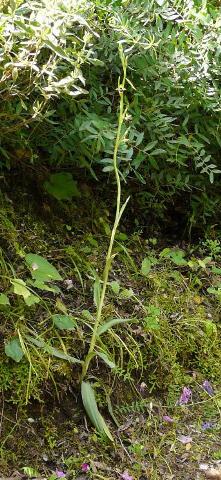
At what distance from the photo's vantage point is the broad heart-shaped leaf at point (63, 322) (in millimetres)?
1946

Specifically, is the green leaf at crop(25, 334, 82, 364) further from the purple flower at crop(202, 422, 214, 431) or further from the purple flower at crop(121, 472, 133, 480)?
the purple flower at crop(202, 422, 214, 431)

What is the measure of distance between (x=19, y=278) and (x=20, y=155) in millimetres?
518

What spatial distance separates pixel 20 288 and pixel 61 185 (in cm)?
64

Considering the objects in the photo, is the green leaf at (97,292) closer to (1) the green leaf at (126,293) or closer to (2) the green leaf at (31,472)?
(1) the green leaf at (126,293)

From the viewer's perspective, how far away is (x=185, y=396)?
7.03 feet

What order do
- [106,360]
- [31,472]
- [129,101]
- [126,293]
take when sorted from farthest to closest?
[129,101] → [126,293] → [106,360] → [31,472]

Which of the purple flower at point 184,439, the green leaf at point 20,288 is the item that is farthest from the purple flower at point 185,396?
the green leaf at point 20,288

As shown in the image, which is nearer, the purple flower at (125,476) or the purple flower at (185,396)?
the purple flower at (125,476)

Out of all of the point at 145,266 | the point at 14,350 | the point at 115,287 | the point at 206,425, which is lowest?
the point at 206,425

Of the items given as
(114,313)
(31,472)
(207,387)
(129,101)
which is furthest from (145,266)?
(31,472)

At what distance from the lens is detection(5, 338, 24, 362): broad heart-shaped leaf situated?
1778mm

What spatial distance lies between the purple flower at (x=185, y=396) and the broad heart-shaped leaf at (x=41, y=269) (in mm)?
589

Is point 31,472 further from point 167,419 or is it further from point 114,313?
point 114,313

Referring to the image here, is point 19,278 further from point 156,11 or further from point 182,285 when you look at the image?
point 156,11
